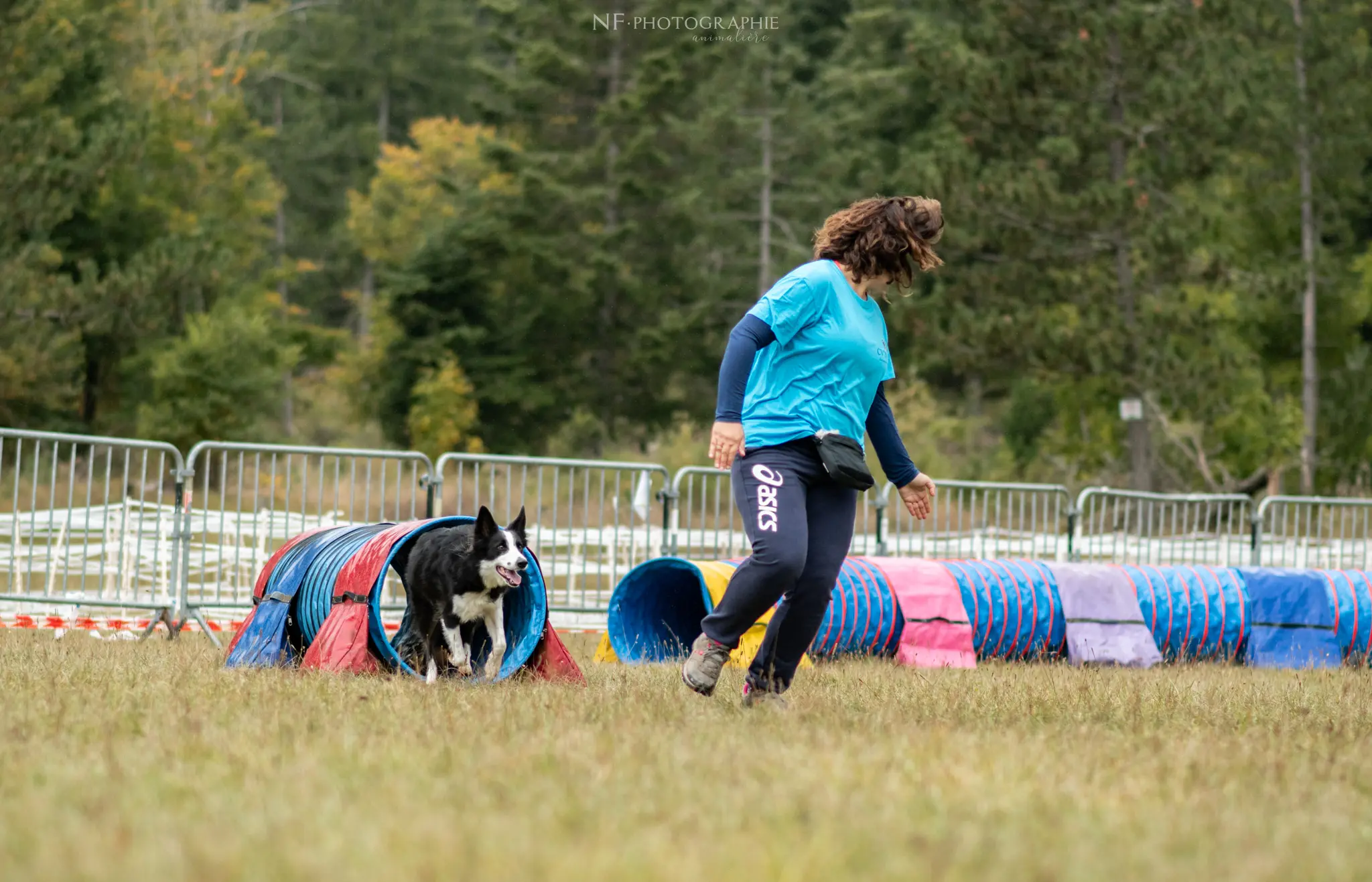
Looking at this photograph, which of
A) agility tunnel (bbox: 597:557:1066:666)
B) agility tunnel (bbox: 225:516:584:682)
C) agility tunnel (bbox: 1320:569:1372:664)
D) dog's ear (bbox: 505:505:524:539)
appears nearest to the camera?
agility tunnel (bbox: 225:516:584:682)

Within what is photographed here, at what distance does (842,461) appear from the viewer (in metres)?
5.59

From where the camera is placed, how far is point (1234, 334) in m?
30.9

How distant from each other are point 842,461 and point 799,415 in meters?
0.26

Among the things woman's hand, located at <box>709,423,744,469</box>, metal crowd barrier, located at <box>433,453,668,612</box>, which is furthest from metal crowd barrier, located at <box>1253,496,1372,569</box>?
woman's hand, located at <box>709,423,744,469</box>

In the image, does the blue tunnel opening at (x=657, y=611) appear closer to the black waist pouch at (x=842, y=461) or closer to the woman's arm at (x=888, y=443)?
the woman's arm at (x=888, y=443)

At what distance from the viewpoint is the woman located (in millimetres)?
5598

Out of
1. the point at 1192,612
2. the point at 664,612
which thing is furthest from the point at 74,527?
the point at 1192,612

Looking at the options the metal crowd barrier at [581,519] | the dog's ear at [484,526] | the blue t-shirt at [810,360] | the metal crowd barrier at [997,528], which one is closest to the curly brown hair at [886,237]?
the blue t-shirt at [810,360]

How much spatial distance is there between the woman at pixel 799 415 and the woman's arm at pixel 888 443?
0.17 meters

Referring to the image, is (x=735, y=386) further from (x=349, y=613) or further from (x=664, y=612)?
(x=664, y=612)

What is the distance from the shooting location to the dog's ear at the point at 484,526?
6848 millimetres

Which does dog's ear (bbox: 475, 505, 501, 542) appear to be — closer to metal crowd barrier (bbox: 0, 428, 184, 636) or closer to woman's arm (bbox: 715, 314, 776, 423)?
woman's arm (bbox: 715, 314, 776, 423)

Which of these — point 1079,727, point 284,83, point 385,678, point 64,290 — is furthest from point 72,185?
point 1079,727

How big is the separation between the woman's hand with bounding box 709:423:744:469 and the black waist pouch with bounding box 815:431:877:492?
31 centimetres
